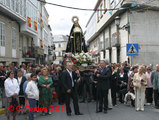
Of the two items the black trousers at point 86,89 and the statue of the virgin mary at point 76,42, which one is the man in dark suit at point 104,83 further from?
the statue of the virgin mary at point 76,42

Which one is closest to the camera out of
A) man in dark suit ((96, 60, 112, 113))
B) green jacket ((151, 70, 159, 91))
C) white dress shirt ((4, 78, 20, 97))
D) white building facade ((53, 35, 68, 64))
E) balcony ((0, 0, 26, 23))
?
white dress shirt ((4, 78, 20, 97))

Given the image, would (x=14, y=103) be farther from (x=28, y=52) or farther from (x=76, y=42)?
(x=28, y=52)

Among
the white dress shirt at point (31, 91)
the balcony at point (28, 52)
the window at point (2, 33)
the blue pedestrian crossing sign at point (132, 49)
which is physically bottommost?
the white dress shirt at point (31, 91)

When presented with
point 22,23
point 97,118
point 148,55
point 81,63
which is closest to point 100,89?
point 97,118

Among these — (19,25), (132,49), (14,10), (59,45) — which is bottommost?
(132,49)

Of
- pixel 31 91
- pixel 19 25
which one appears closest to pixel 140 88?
pixel 31 91

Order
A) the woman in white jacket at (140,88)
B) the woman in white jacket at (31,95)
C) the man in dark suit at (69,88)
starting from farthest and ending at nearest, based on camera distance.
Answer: the woman in white jacket at (140,88) → the man in dark suit at (69,88) → the woman in white jacket at (31,95)

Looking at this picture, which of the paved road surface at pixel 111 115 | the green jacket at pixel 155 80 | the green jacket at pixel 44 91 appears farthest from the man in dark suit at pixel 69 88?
the green jacket at pixel 155 80

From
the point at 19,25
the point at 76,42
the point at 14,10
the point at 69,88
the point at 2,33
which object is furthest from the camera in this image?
the point at 19,25

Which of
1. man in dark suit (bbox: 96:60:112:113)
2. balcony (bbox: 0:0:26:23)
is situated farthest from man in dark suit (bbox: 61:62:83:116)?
balcony (bbox: 0:0:26:23)

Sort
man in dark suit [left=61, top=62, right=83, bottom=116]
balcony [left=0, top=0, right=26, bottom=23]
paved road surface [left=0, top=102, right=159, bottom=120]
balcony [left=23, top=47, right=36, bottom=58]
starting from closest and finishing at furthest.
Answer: paved road surface [left=0, top=102, right=159, bottom=120] → man in dark suit [left=61, top=62, right=83, bottom=116] → balcony [left=0, top=0, right=26, bottom=23] → balcony [left=23, top=47, right=36, bottom=58]

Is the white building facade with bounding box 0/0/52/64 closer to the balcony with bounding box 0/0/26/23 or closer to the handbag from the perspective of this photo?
the balcony with bounding box 0/0/26/23

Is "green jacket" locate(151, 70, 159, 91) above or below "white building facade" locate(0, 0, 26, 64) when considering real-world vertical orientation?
below

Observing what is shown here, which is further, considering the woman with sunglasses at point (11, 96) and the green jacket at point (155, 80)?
the green jacket at point (155, 80)
